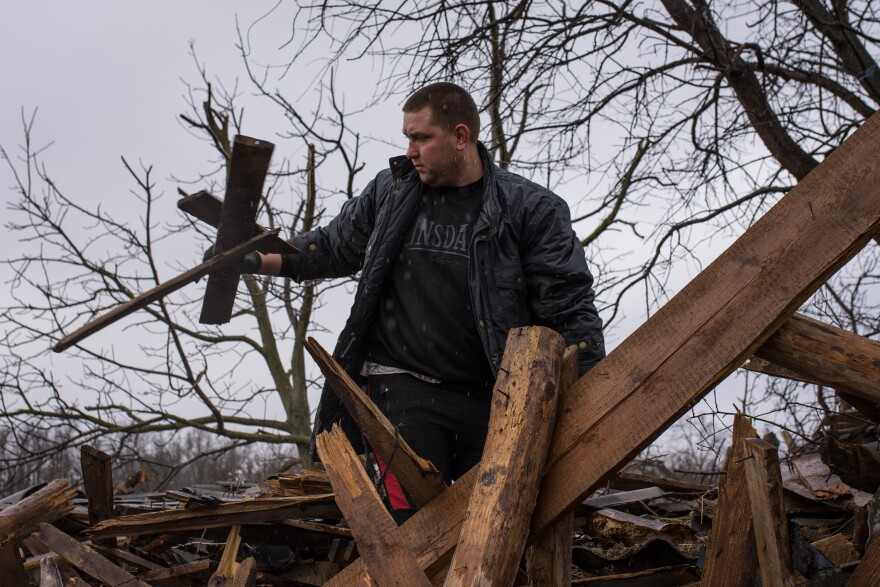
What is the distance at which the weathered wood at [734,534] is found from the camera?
2.45 meters

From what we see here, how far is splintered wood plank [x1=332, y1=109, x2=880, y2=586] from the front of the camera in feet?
7.61

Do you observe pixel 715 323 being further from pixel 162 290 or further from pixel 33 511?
pixel 33 511

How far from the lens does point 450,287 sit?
3.36 metres

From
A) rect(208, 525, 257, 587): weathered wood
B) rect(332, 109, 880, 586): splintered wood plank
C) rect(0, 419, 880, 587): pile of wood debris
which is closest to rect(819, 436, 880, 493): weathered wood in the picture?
rect(0, 419, 880, 587): pile of wood debris

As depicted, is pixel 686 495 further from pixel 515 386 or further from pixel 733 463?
pixel 515 386

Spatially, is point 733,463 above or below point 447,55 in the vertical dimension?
below

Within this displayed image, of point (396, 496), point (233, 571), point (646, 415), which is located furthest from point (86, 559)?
point (646, 415)

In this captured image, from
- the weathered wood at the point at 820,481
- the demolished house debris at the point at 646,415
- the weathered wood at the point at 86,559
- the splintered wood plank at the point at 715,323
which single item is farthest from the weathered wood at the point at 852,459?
the weathered wood at the point at 86,559

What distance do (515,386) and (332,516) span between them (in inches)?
79.6

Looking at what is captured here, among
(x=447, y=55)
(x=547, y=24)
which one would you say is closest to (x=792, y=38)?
(x=547, y=24)

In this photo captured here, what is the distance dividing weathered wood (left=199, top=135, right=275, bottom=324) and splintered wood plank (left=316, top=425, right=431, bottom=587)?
4.36 ft

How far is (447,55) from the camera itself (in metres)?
6.30

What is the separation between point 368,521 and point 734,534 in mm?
1066

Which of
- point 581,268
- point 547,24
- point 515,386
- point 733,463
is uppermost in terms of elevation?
point 547,24
